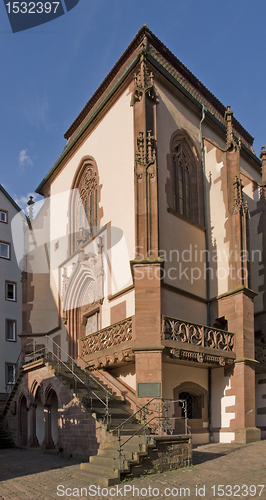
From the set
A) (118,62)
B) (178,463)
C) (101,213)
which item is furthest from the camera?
(118,62)

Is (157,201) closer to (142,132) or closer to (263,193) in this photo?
(142,132)

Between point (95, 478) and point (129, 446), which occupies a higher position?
point (129, 446)

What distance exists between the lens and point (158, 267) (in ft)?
48.3

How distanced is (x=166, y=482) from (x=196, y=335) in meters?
6.30

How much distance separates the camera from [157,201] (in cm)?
1573

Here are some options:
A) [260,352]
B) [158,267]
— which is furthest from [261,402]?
[158,267]

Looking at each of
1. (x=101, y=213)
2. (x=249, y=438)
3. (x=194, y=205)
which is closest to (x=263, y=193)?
(x=194, y=205)

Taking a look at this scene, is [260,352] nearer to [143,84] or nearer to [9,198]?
[143,84]

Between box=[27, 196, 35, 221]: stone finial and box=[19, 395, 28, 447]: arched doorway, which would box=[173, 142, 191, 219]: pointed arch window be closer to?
box=[19, 395, 28, 447]: arched doorway

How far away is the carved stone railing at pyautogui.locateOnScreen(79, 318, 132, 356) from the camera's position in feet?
49.5

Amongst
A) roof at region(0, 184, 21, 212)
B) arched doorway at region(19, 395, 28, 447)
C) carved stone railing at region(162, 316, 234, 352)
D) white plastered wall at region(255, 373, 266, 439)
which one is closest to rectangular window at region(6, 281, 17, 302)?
roof at region(0, 184, 21, 212)

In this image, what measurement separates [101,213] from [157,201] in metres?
4.84

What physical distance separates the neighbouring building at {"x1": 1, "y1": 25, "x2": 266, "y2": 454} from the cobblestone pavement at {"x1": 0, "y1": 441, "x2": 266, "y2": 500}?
1884 mm

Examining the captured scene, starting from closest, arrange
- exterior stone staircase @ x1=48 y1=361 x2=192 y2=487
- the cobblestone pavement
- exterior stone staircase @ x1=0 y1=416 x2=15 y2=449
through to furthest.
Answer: the cobblestone pavement < exterior stone staircase @ x1=48 y1=361 x2=192 y2=487 < exterior stone staircase @ x1=0 y1=416 x2=15 y2=449
